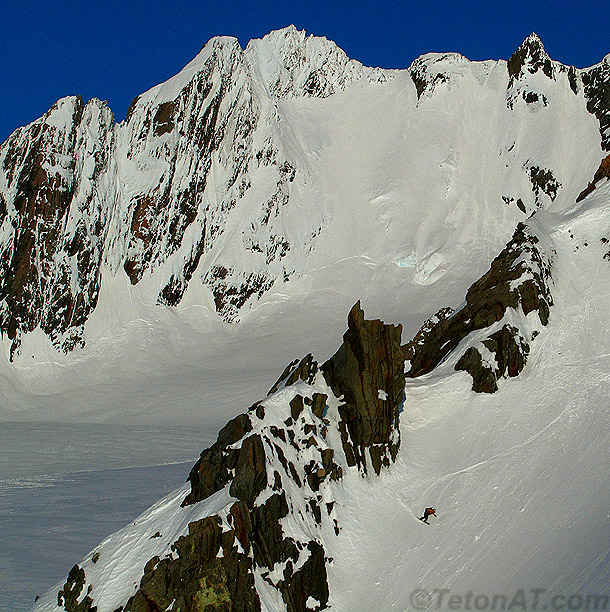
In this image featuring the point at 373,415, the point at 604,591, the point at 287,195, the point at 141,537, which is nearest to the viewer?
the point at 604,591

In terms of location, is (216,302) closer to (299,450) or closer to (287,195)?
(287,195)

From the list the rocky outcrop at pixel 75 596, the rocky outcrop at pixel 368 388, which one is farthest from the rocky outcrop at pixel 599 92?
the rocky outcrop at pixel 75 596

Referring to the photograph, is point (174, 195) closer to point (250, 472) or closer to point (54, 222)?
point (54, 222)

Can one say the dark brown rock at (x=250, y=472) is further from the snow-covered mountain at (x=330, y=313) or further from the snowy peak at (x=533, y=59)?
the snowy peak at (x=533, y=59)

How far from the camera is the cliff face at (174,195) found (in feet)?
207

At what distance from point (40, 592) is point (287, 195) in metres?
53.9

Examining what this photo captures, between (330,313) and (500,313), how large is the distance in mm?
38022

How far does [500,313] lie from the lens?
908 inches

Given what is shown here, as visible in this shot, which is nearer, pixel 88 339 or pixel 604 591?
pixel 604 591

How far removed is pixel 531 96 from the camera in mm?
74750

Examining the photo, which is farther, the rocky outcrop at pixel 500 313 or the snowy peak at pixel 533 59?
the snowy peak at pixel 533 59

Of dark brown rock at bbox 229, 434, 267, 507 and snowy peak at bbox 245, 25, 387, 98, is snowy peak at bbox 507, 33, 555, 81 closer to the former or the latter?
snowy peak at bbox 245, 25, 387, 98

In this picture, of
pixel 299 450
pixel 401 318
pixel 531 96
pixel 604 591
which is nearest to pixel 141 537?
pixel 299 450

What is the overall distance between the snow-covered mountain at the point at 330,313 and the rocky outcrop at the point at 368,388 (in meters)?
0.07
